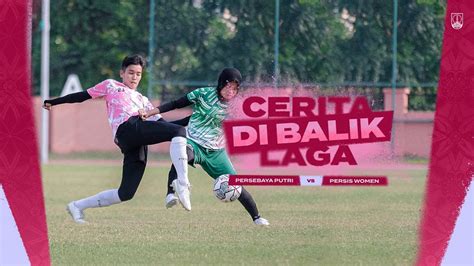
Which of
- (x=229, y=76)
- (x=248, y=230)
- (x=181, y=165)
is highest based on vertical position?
(x=229, y=76)

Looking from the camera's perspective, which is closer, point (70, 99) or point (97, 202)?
point (70, 99)

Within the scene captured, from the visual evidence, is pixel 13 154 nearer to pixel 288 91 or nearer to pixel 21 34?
pixel 21 34

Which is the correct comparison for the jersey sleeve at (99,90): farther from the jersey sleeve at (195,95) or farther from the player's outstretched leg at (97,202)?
the player's outstretched leg at (97,202)

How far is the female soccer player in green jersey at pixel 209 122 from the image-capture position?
326 inches

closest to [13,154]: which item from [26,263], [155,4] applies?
[26,263]

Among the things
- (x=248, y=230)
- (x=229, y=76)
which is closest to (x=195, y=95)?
(x=229, y=76)

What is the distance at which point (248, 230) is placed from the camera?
1041 cm

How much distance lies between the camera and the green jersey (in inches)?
330

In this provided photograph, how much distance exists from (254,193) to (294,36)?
2.02m

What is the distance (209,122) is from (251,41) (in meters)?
7.75

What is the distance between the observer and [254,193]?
15.7 meters

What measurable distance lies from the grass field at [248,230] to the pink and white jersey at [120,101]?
97cm

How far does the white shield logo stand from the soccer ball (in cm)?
183

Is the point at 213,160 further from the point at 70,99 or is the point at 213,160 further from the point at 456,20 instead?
the point at 456,20
